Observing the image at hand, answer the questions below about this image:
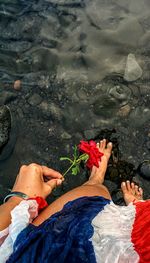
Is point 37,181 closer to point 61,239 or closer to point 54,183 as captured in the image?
point 54,183

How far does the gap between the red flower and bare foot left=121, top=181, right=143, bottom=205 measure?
Answer: 30cm

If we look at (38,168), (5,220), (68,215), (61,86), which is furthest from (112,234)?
(61,86)

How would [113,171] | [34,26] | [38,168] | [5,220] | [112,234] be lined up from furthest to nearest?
[34,26], [113,171], [38,168], [5,220], [112,234]

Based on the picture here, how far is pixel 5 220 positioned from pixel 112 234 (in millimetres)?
817

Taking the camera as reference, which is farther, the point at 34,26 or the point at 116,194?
the point at 34,26

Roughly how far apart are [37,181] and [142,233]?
116cm

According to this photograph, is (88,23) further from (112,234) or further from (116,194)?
(112,234)

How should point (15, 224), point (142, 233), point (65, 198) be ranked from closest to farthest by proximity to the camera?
point (142, 233) → point (15, 224) → point (65, 198)

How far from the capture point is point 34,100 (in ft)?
12.6

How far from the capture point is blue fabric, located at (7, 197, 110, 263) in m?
2.29

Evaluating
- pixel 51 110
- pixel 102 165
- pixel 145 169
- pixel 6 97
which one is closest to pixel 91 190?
pixel 102 165

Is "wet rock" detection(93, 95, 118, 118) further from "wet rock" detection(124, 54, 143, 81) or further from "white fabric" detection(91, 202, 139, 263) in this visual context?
"white fabric" detection(91, 202, 139, 263)

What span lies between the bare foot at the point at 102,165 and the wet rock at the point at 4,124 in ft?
2.64

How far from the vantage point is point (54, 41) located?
402 cm
